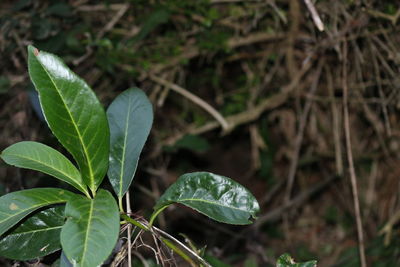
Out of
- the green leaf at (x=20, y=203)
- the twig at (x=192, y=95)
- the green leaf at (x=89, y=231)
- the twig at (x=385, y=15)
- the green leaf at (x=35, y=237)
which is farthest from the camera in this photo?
the twig at (x=192, y=95)

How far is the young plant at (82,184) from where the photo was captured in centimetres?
84

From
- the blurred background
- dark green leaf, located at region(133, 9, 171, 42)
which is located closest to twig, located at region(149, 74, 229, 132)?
the blurred background

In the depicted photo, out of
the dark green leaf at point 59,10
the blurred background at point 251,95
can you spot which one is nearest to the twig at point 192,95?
the blurred background at point 251,95

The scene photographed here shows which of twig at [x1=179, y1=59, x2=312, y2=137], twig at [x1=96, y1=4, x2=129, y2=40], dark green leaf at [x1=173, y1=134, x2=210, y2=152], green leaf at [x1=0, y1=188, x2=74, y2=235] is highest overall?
green leaf at [x1=0, y1=188, x2=74, y2=235]

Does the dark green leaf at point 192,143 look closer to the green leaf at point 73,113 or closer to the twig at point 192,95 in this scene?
the twig at point 192,95

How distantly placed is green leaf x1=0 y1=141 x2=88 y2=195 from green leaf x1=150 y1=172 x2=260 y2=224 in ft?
0.61

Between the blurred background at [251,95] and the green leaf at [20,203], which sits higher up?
the green leaf at [20,203]

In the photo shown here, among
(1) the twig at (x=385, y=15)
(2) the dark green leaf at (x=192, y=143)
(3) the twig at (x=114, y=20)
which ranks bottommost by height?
(2) the dark green leaf at (x=192, y=143)

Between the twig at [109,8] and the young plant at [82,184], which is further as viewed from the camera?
the twig at [109,8]

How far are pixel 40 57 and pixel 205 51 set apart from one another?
1222 millimetres

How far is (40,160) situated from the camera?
941 millimetres

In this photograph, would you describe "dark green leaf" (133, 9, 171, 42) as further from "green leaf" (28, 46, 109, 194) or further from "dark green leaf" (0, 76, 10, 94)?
"green leaf" (28, 46, 109, 194)

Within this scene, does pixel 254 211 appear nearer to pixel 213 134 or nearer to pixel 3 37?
pixel 3 37

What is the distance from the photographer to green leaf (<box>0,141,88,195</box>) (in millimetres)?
924
